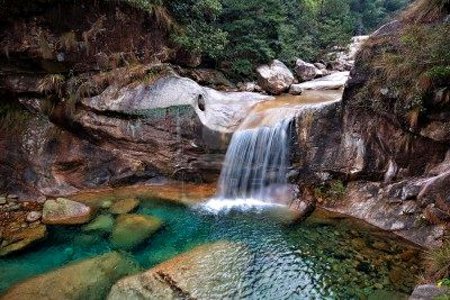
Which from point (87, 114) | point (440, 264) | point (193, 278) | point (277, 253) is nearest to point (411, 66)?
point (440, 264)

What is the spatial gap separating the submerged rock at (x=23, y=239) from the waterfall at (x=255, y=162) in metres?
3.94

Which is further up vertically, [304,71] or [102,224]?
[304,71]

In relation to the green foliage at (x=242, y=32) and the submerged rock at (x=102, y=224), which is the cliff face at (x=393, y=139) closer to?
the green foliage at (x=242, y=32)

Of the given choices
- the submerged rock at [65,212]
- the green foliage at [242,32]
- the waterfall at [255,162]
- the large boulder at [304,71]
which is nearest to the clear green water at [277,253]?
the submerged rock at [65,212]

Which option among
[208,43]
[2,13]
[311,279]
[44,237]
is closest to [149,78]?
[208,43]

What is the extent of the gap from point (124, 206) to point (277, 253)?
11.9 feet

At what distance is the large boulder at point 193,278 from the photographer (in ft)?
16.6

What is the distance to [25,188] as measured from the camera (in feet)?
27.9

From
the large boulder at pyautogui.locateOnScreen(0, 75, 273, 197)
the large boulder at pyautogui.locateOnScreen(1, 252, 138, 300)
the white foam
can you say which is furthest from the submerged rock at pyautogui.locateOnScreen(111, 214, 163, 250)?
the large boulder at pyautogui.locateOnScreen(0, 75, 273, 197)

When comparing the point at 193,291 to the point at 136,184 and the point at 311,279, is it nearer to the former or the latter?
the point at 311,279

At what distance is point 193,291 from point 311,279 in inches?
71.7

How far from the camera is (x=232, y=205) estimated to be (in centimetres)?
824

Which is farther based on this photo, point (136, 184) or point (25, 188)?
point (136, 184)

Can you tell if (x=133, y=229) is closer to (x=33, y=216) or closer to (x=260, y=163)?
(x=33, y=216)
